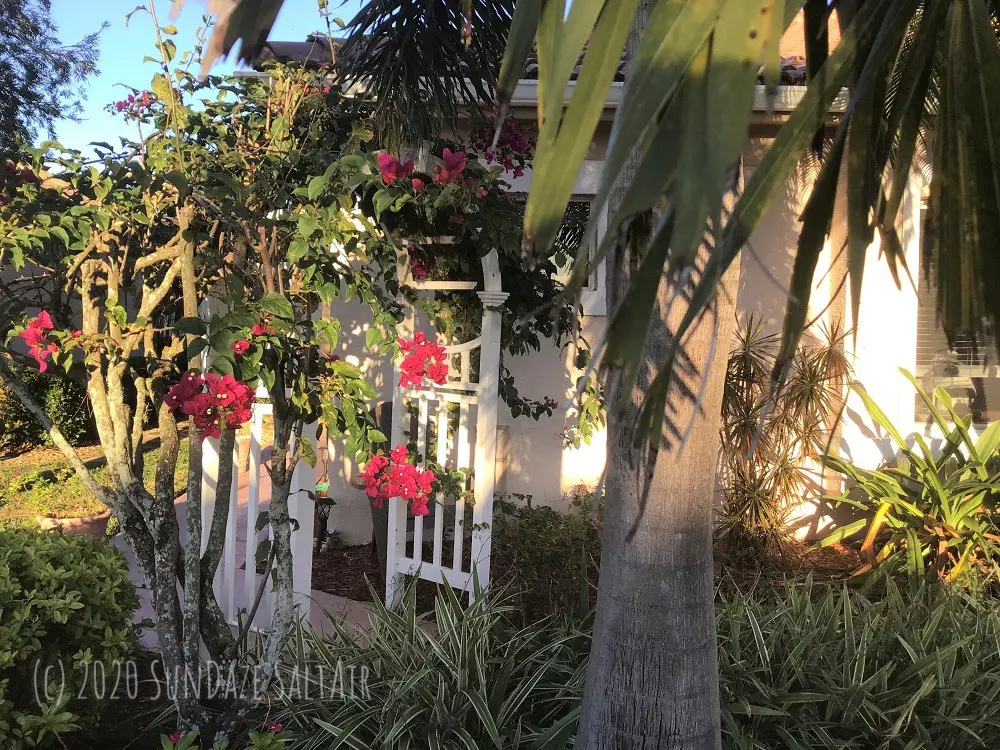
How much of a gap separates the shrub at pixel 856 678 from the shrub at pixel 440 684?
0.59 metres

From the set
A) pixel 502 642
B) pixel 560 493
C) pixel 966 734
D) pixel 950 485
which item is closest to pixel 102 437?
pixel 502 642

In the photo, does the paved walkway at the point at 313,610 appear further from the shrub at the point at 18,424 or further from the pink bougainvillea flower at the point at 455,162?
the shrub at the point at 18,424

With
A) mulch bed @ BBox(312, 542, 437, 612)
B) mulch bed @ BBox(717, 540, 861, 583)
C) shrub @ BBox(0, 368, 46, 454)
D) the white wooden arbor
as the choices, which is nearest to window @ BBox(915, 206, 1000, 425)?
mulch bed @ BBox(717, 540, 861, 583)

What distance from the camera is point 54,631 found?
2803mm

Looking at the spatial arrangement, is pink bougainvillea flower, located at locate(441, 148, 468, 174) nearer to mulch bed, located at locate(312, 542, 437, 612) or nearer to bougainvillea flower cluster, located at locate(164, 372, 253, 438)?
bougainvillea flower cluster, located at locate(164, 372, 253, 438)

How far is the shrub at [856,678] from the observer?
8.05 feet

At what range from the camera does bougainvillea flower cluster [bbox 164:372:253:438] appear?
234cm

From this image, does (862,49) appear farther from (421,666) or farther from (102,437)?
(102,437)

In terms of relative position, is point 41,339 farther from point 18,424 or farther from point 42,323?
point 18,424

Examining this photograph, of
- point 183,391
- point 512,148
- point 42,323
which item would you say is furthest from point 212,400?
point 512,148

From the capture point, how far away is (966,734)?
2.47 m

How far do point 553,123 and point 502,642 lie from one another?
257cm

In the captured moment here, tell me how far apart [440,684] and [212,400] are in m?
1.20

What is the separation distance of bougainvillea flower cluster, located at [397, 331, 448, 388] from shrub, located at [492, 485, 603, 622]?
1.08 metres
